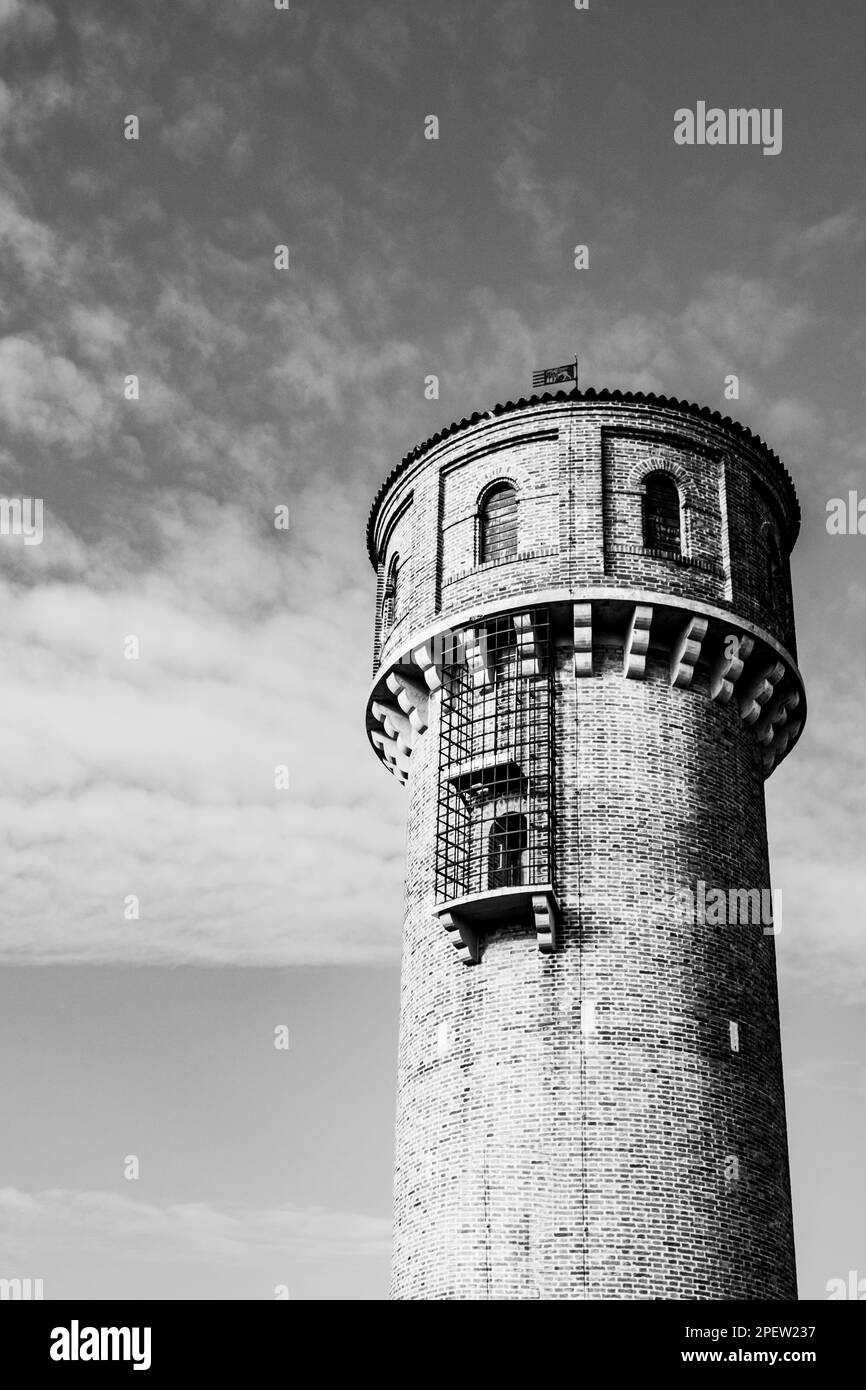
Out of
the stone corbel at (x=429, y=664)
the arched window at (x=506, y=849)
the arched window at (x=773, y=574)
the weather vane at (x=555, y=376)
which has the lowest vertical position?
the arched window at (x=506, y=849)

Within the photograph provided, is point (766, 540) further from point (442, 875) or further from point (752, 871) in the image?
point (442, 875)

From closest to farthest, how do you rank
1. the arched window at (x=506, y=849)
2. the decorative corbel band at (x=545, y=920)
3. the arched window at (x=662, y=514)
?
the decorative corbel band at (x=545, y=920) < the arched window at (x=506, y=849) < the arched window at (x=662, y=514)

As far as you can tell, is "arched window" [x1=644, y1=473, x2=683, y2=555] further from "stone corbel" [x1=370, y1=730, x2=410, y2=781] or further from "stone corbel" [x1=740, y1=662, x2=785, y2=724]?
"stone corbel" [x1=370, y1=730, x2=410, y2=781]

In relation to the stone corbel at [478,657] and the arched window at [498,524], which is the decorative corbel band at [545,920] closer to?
the stone corbel at [478,657]

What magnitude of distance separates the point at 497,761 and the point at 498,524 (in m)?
4.42

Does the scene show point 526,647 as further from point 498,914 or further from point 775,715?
point 775,715

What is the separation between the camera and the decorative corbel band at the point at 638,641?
24.0m

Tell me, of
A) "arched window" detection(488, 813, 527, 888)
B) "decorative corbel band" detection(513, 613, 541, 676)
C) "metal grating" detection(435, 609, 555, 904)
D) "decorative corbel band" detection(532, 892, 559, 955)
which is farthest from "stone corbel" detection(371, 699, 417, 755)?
"decorative corbel band" detection(532, 892, 559, 955)

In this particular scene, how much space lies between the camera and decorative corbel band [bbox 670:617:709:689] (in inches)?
952

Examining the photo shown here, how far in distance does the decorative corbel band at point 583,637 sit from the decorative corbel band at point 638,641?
63 centimetres

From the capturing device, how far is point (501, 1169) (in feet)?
69.6

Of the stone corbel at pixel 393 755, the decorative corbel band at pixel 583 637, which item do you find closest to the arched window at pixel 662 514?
the decorative corbel band at pixel 583 637
